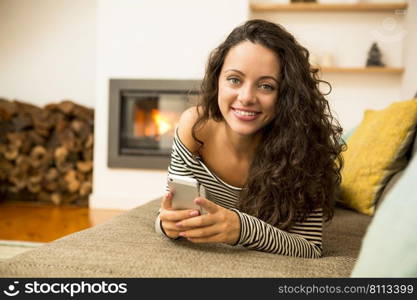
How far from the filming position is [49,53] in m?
3.99

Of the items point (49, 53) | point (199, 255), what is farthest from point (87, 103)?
point (199, 255)

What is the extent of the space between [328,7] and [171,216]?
2957 millimetres

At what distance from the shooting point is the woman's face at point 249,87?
3.73ft

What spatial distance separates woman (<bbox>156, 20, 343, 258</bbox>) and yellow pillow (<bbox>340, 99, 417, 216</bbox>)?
0.46 metres

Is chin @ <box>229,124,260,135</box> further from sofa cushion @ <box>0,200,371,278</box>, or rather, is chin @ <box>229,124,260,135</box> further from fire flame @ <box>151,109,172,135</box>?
fire flame @ <box>151,109,172,135</box>

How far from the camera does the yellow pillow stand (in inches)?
63.3

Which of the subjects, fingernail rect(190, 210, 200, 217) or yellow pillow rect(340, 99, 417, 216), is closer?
fingernail rect(190, 210, 200, 217)

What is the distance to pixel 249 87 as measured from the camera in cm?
113

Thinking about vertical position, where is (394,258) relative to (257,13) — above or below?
below

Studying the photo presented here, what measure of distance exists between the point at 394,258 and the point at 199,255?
1.53 feet

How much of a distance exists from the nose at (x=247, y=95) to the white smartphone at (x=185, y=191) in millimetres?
260

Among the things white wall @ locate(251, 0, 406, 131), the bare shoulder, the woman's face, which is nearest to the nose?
the woman's face

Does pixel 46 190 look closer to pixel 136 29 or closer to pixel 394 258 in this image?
pixel 136 29

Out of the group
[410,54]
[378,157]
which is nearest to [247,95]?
[378,157]
